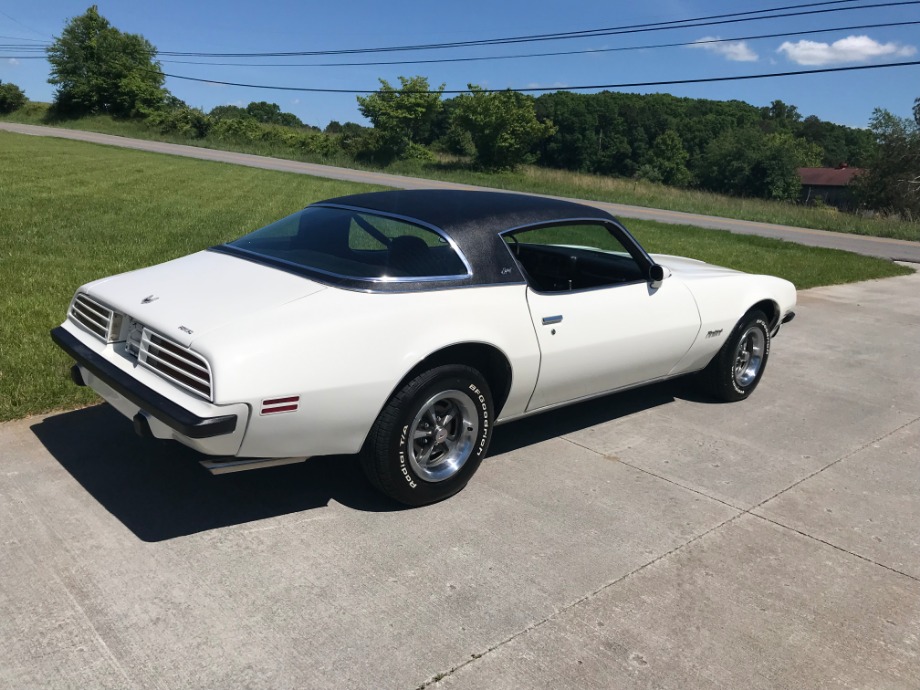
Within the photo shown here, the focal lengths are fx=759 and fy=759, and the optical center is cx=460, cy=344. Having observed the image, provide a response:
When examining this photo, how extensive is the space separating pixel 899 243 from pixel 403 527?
2285cm

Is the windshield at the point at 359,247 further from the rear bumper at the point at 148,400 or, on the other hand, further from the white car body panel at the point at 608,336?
the rear bumper at the point at 148,400

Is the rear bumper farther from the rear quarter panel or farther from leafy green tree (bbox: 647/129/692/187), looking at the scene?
leafy green tree (bbox: 647/129/692/187)

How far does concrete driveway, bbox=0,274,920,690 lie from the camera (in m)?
2.46

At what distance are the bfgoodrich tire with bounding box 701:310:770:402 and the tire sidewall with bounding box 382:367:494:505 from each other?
7.36 feet

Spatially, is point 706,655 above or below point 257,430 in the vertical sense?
below

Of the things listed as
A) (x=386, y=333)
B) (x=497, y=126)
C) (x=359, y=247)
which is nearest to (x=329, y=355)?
(x=386, y=333)

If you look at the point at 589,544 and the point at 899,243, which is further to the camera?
the point at 899,243

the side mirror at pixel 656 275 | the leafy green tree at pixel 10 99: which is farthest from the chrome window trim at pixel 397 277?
the leafy green tree at pixel 10 99

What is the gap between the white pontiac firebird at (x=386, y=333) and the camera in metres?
2.94

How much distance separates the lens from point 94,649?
2.39m

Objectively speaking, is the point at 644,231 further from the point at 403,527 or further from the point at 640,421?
the point at 403,527

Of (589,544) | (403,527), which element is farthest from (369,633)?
(589,544)

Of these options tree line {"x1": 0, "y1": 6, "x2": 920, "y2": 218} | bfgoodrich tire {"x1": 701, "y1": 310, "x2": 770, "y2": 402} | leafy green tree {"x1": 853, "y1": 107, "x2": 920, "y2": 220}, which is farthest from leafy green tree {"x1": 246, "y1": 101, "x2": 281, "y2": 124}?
bfgoodrich tire {"x1": 701, "y1": 310, "x2": 770, "y2": 402}

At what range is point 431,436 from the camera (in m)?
3.49
